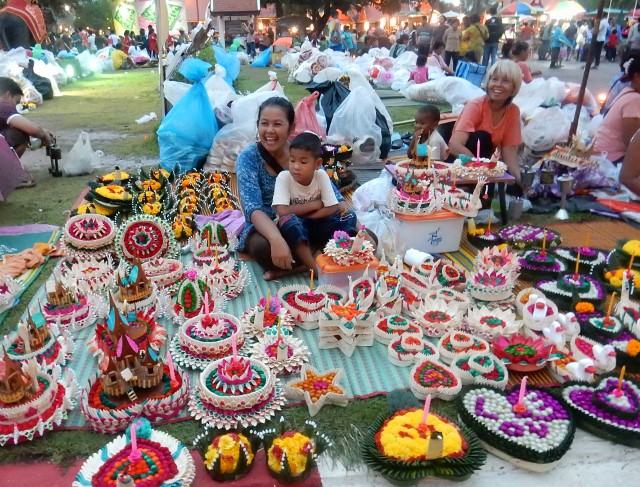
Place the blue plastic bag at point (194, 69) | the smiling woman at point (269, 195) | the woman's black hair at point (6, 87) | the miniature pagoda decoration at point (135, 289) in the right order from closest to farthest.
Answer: the miniature pagoda decoration at point (135, 289), the smiling woman at point (269, 195), the woman's black hair at point (6, 87), the blue plastic bag at point (194, 69)

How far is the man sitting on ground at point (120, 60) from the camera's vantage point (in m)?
17.7

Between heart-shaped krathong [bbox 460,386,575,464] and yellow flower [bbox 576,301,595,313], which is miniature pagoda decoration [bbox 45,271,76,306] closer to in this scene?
heart-shaped krathong [bbox 460,386,575,464]

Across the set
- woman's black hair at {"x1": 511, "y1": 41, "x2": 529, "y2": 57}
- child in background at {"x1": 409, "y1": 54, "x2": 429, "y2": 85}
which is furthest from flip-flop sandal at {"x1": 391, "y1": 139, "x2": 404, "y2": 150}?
child in background at {"x1": 409, "y1": 54, "x2": 429, "y2": 85}

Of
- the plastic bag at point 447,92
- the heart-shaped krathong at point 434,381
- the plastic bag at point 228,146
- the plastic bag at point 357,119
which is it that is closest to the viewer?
the heart-shaped krathong at point 434,381

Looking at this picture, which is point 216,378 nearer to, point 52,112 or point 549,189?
point 549,189

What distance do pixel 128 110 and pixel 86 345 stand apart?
7649 millimetres

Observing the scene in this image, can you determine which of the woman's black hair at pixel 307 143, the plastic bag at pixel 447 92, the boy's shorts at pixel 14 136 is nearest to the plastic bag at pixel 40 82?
the boy's shorts at pixel 14 136

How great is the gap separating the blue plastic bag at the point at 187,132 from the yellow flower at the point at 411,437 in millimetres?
4023

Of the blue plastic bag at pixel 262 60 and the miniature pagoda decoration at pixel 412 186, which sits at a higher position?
the miniature pagoda decoration at pixel 412 186

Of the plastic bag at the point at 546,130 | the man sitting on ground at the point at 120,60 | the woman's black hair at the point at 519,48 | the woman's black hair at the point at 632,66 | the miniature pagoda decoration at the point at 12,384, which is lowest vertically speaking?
the man sitting on ground at the point at 120,60

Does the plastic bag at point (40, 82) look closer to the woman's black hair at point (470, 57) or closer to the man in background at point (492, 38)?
the woman's black hair at point (470, 57)

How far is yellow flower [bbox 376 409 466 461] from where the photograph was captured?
1.83 m

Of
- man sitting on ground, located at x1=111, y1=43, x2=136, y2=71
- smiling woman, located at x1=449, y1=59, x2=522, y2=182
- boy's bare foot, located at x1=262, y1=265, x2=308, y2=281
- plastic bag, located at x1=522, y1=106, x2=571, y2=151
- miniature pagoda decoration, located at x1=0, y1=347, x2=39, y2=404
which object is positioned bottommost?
man sitting on ground, located at x1=111, y1=43, x2=136, y2=71

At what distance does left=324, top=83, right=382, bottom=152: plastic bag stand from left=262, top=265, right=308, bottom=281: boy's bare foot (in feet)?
9.30
